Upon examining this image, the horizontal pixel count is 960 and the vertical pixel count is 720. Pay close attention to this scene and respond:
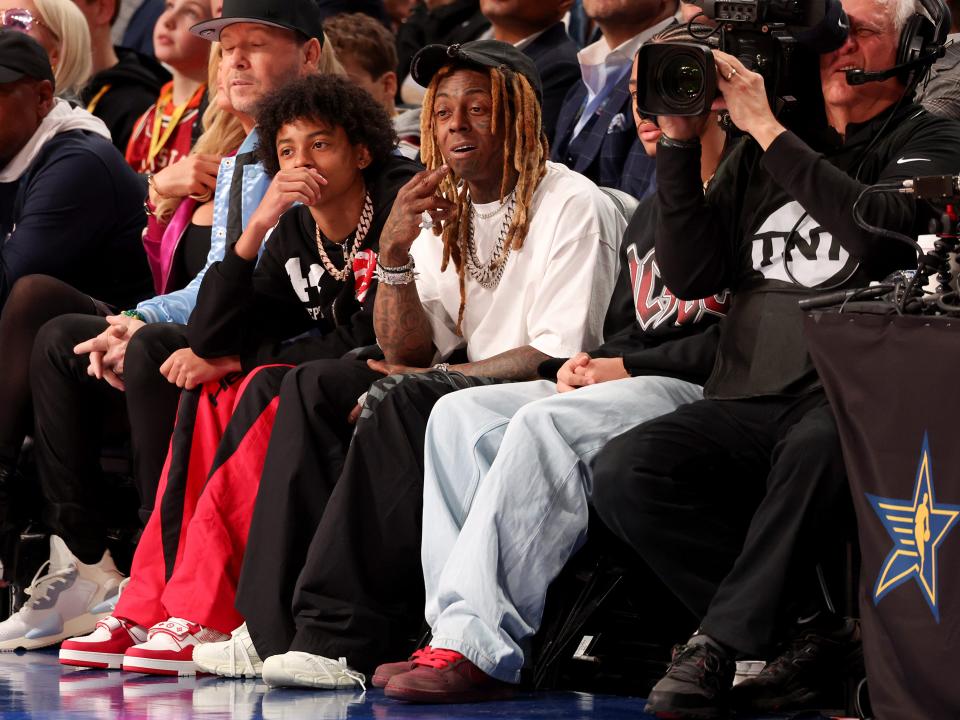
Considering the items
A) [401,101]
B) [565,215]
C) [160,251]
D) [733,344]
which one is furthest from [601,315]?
[401,101]

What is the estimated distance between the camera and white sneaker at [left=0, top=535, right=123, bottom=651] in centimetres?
425

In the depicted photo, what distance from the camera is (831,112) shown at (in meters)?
3.29

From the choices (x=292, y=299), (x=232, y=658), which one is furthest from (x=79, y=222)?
(x=232, y=658)

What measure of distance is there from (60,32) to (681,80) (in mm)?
3004

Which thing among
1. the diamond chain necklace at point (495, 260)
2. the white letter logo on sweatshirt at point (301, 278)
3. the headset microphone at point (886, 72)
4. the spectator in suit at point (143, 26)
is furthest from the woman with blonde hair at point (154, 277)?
the headset microphone at point (886, 72)

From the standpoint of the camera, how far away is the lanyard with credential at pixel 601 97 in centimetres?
437

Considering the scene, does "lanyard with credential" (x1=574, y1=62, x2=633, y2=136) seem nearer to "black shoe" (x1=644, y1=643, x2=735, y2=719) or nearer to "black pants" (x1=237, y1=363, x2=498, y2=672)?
"black pants" (x1=237, y1=363, x2=498, y2=672)

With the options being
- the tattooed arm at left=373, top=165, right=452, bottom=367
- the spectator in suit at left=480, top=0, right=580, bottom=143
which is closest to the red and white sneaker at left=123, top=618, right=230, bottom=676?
the tattooed arm at left=373, top=165, right=452, bottom=367

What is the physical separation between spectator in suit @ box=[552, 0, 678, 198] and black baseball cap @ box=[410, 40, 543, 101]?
0.39m

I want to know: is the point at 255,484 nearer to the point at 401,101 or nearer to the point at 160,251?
the point at 160,251

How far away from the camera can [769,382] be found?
3.14 meters

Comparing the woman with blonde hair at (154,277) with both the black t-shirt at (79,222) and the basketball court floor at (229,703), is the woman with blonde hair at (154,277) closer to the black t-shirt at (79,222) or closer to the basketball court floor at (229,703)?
the black t-shirt at (79,222)

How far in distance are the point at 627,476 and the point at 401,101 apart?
338 cm

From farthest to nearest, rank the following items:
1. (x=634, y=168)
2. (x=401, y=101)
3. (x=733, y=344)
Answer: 1. (x=401, y=101)
2. (x=634, y=168)
3. (x=733, y=344)
